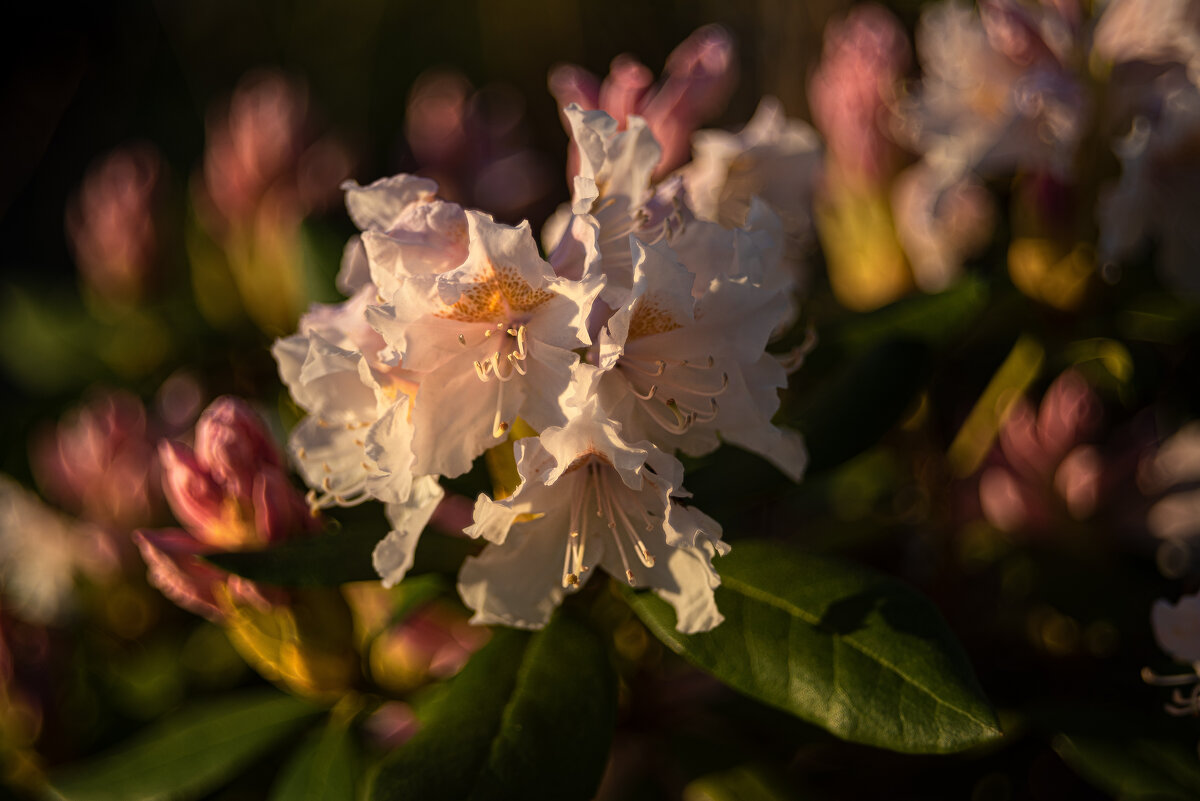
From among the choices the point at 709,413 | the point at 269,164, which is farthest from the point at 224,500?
the point at 269,164

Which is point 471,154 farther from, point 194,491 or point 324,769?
point 324,769

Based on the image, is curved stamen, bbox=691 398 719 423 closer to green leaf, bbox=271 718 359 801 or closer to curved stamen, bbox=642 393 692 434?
curved stamen, bbox=642 393 692 434

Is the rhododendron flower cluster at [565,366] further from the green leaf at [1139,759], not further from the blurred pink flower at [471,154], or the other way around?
the blurred pink flower at [471,154]

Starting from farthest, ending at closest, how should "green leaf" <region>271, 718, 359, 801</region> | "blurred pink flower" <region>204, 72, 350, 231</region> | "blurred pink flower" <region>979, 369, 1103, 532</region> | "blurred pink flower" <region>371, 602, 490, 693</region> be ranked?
"blurred pink flower" <region>204, 72, 350, 231</region>
"blurred pink flower" <region>979, 369, 1103, 532</region>
"blurred pink flower" <region>371, 602, 490, 693</region>
"green leaf" <region>271, 718, 359, 801</region>

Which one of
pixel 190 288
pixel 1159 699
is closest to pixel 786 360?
pixel 1159 699

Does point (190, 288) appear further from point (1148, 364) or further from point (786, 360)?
point (1148, 364)

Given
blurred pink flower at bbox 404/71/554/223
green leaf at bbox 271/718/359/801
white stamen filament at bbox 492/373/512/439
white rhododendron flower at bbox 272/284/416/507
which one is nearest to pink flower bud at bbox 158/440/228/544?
white rhododendron flower at bbox 272/284/416/507

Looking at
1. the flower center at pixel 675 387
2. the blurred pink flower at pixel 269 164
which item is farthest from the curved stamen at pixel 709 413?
the blurred pink flower at pixel 269 164
